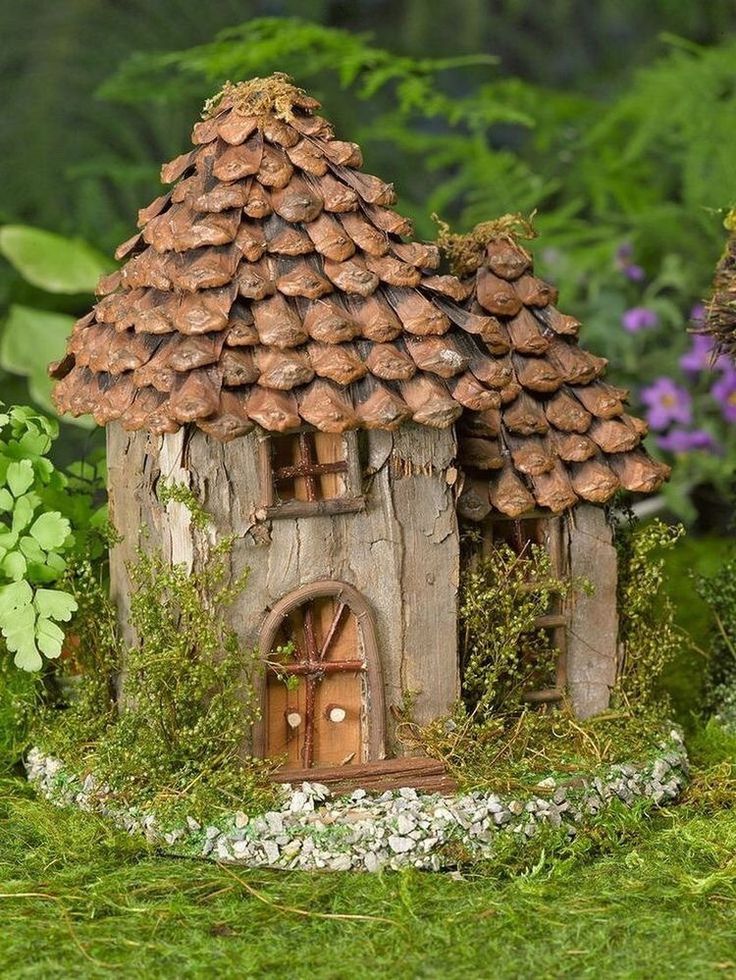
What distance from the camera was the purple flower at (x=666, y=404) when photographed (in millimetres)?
6680

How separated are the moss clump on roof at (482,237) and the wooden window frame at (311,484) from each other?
0.78m

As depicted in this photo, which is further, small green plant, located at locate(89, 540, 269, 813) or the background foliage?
the background foliage

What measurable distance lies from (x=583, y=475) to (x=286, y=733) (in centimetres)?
104

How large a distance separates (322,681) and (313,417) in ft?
2.37

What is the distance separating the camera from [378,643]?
11.3 ft

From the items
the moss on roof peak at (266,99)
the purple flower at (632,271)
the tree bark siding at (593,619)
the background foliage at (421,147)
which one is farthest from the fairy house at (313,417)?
the purple flower at (632,271)

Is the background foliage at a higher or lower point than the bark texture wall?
higher

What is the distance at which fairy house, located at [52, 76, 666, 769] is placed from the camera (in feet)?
10.7

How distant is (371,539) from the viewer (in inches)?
134

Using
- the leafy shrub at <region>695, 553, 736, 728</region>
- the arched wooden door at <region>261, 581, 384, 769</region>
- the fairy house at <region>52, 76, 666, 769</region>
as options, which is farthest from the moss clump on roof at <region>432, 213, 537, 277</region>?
the leafy shrub at <region>695, 553, 736, 728</region>

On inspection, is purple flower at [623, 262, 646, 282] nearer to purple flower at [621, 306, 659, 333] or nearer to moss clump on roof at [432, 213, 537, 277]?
purple flower at [621, 306, 659, 333]

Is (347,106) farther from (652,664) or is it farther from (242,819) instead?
(242,819)

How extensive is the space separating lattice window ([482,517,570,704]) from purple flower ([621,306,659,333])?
307cm

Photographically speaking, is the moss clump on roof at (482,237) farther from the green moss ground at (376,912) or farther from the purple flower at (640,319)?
the purple flower at (640,319)
